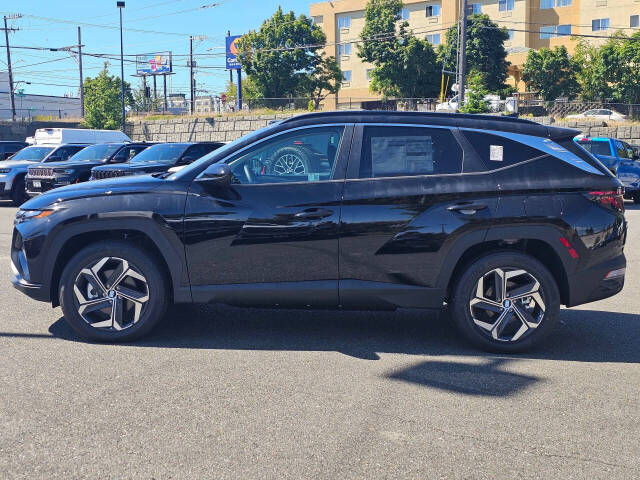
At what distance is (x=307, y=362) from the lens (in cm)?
494

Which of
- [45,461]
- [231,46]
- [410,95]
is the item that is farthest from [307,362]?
[231,46]

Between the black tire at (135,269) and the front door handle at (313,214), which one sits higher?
the front door handle at (313,214)

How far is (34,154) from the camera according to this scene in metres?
20.7

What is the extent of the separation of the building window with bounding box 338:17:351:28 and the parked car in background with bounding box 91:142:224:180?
212 ft

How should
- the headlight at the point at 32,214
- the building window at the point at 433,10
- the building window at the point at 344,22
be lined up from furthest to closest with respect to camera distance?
the building window at the point at 344,22
the building window at the point at 433,10
the headlight at the point at 32,214

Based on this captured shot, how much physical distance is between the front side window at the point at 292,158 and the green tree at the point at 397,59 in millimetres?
55706

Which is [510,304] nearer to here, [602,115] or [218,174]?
[218,174]

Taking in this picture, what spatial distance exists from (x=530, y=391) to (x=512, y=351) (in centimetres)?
81

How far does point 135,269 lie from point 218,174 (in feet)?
3.27

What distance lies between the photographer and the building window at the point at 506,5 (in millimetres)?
67688

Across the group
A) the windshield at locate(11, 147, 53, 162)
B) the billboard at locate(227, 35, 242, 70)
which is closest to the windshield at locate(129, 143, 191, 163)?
the windshield at locate(11, 147, 53, 162)

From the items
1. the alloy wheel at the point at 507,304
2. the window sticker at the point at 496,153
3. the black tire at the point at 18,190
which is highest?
the window sticker at the point at 496,153

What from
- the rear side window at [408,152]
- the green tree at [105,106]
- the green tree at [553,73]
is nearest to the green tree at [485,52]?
the green tree at [553,73]

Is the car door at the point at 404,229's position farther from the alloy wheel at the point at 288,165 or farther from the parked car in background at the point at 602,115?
the parked car in background at the point at 602,115
